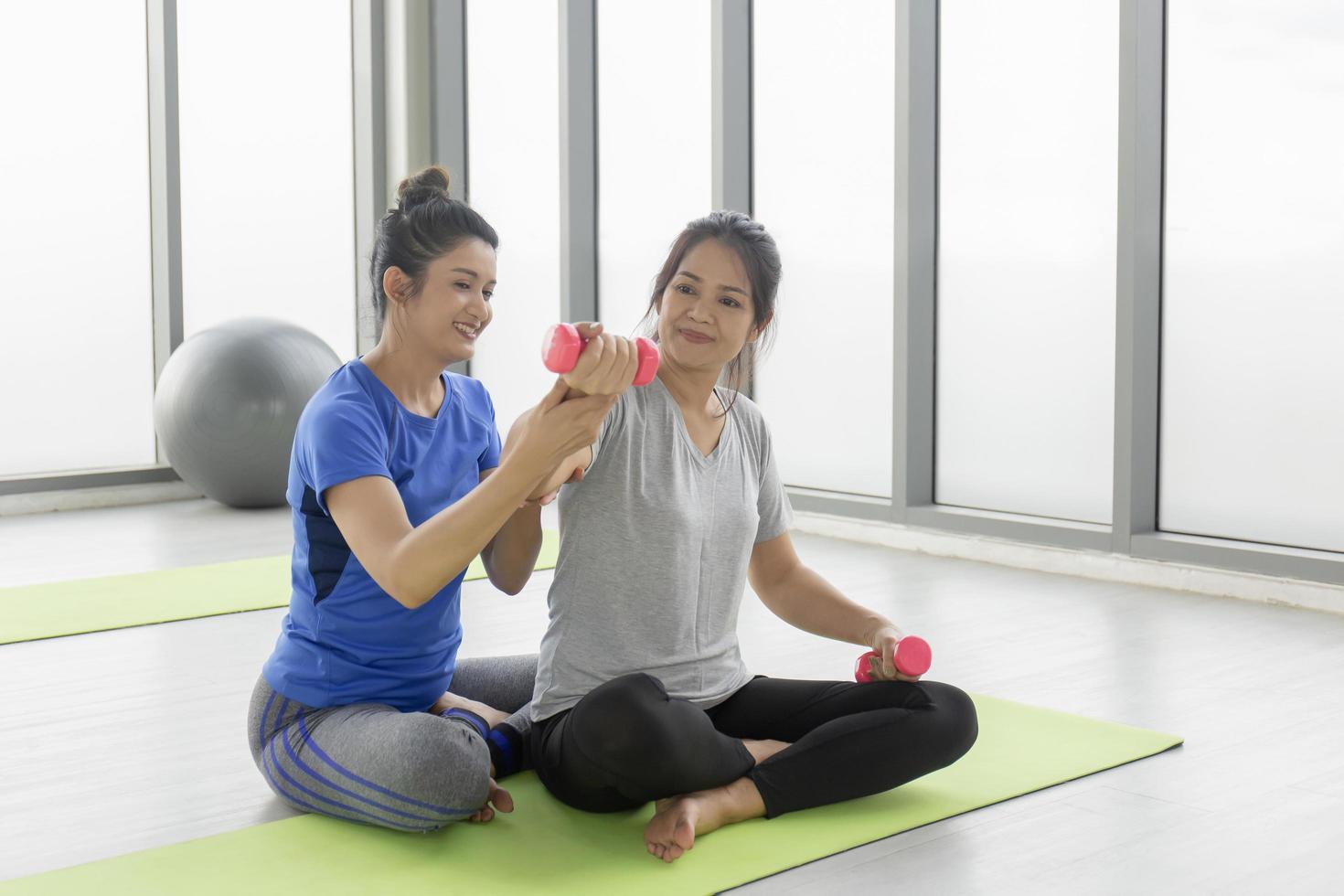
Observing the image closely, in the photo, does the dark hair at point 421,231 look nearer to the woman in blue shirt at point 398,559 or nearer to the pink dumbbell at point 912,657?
the woman in blue shirt at point 398,559

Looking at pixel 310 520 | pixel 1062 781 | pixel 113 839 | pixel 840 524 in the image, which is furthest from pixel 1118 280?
pixel 113 839

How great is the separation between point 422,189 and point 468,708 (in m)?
0.75

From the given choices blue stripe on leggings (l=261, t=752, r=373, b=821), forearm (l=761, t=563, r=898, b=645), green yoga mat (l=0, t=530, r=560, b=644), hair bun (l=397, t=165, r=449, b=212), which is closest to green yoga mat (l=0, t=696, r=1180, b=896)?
blue stripe on leggings (l=261, t=752, r=373, b=821)

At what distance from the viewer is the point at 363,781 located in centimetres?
174

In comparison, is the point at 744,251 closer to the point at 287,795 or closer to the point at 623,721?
the point at 623,721

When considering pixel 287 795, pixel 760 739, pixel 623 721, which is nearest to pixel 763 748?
pixel 760 739

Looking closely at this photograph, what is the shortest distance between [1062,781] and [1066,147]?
7.94 ft

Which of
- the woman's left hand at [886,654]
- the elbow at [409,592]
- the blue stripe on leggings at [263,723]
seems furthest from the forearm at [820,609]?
the blue stripe on leggings at [263,723]

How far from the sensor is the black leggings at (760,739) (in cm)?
167

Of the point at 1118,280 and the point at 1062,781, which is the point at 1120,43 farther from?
the point at 1062,781

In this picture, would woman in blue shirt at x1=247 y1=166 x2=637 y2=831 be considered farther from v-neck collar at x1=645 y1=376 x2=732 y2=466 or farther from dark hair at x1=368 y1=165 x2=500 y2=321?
v-neck collar at x1=645 y1=376 x2=732 y2=466

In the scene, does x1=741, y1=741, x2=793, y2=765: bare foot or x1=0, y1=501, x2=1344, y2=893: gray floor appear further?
x1=741, y1=741, x2=793, y2=765: bare foot

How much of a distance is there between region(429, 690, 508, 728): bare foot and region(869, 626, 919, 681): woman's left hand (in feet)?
1.84

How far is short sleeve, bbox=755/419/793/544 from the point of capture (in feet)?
6.59
